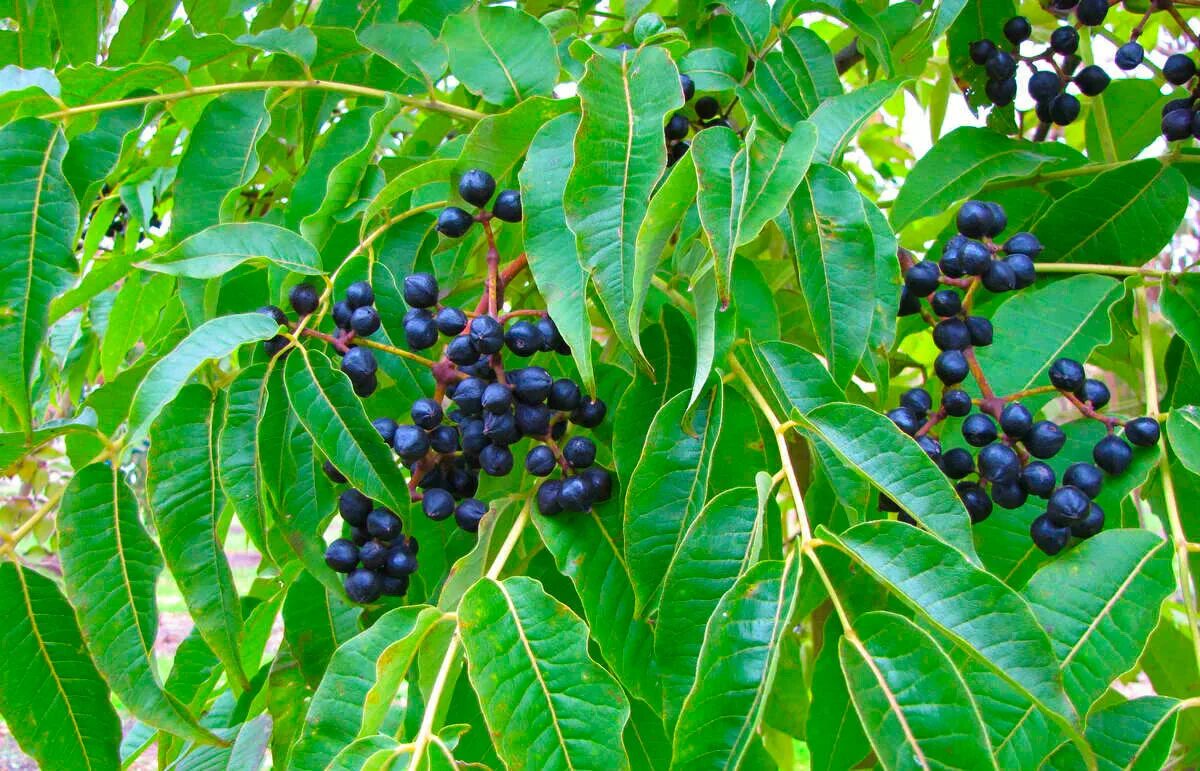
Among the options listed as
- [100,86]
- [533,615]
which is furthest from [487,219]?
[100,86]

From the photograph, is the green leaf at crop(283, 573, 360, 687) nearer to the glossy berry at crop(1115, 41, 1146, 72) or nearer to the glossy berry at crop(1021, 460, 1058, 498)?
the glossy berry at crop(1021, 460, 1058, 498)

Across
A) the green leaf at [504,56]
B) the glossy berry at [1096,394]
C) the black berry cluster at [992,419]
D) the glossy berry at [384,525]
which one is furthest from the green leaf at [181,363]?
the glossy berry at [1096,394]

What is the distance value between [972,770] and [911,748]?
1.7 inches

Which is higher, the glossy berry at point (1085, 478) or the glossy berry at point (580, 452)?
the glossy berry at point (1085, 478)

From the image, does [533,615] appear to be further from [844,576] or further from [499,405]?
[844,576]

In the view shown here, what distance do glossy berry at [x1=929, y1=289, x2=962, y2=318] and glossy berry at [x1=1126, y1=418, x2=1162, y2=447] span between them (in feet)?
0.72

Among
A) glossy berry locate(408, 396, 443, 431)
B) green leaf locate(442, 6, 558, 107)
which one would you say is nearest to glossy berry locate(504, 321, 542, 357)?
glossy berry locate(408, 396, 443, 431)

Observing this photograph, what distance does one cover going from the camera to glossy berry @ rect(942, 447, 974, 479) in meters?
1.08

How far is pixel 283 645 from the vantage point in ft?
4.38

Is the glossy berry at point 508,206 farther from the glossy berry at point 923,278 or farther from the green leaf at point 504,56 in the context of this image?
the glossy berry at point 923,278

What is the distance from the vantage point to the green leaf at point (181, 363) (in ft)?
3.06

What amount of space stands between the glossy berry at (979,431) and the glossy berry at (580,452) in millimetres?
400

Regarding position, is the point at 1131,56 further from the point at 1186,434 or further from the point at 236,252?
the point at 236,252

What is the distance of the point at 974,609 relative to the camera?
2.59 feet
